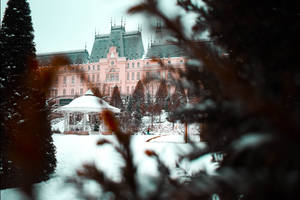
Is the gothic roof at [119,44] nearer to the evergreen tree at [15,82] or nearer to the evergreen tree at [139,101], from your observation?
the evergreen tree at [139,101]

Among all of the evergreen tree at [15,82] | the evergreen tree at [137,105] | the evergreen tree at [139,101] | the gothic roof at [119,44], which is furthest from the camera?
the gothic roof at [119,44]

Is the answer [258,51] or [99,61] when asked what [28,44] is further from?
[99,61]

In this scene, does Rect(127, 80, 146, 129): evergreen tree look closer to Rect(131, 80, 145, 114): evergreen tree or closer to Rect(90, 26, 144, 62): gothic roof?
Rect(131, 80, 145, 114): evergreen tree

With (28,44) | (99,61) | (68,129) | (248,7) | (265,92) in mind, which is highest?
(99,61)

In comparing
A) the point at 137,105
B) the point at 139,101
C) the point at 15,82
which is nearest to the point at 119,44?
the point at 139,101

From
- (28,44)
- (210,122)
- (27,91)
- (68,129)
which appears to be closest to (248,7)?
(210,122)

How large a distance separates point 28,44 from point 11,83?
1.11 metres

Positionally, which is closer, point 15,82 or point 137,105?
point 15,82

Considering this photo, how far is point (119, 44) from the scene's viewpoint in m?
54.1

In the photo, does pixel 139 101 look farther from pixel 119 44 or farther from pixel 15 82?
pixel 119 44

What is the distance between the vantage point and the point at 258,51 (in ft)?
2.94

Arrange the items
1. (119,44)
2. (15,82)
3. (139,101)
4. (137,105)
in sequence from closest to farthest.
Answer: (15,82)
(137,105)
(139,101)
(119,44)

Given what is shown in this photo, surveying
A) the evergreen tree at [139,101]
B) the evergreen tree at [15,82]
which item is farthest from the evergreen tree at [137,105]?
the evergreen tree at [15,82]

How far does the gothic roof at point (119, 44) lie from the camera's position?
53.9m
